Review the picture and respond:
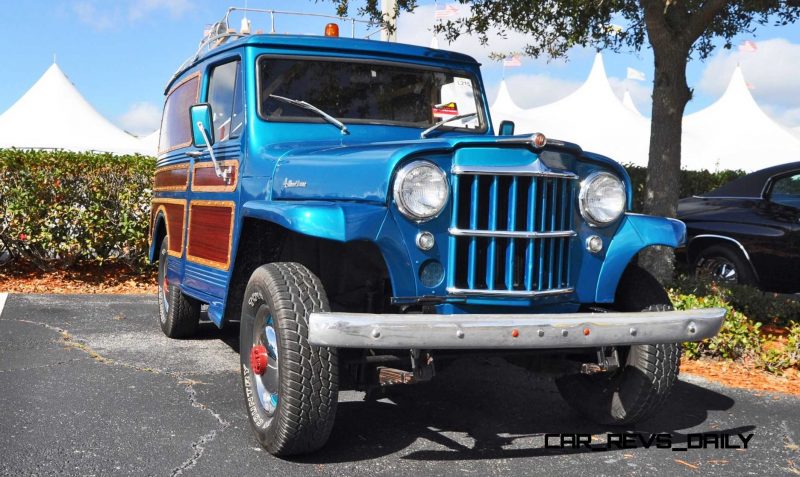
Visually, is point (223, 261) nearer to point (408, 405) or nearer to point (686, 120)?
point (408, 405)

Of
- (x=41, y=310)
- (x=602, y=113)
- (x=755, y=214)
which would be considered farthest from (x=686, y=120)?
(x=41, y=310)

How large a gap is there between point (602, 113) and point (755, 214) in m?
11.6

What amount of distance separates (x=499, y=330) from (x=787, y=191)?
642 cm

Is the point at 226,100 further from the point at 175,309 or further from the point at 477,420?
the point at 477,420

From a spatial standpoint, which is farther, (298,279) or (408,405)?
(408,405)

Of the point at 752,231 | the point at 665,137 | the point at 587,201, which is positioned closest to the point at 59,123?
the point at 665,137

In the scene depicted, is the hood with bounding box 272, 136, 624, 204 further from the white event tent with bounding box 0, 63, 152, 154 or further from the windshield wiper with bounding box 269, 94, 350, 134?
the white event tent with bounding box 0, 63, 152, 154

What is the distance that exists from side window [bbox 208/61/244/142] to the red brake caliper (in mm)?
1422

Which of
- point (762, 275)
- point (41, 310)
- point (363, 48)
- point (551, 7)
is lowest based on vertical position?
point (41, 310)

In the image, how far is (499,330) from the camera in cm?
331

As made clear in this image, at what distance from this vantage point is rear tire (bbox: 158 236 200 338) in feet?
21.1

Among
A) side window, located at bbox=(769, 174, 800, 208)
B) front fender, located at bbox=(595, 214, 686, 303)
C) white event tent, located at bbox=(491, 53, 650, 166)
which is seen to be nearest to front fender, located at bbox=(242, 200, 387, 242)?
front fender, located at bbox=(595, 214, 686, 303)

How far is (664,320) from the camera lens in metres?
3.58

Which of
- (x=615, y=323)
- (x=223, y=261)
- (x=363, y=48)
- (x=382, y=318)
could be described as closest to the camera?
(x=382, y=318)
